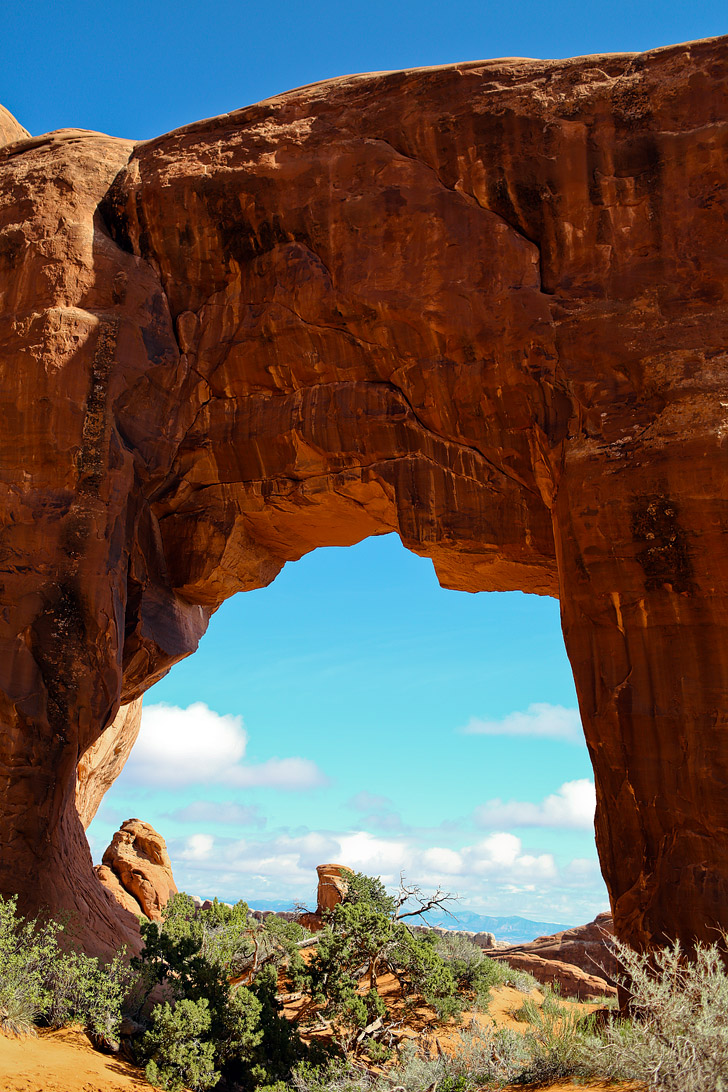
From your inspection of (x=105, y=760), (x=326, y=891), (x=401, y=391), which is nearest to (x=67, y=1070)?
(x=401, y=391)

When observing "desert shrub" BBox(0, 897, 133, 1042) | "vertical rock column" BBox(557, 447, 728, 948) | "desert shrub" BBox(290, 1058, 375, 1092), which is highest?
"vertical rock column" BBox(557, 447, 728, 948)

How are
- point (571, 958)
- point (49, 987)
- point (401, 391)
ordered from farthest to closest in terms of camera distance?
1. point (571, 958)
2. point (401, 391)
3. point (49, 987)

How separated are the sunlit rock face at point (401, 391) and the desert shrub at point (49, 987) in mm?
973

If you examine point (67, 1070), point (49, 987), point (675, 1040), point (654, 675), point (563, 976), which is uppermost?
point (654, 675)

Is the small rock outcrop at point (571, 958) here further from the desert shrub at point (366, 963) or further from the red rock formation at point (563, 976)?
the desert shrub at point (366, 963)

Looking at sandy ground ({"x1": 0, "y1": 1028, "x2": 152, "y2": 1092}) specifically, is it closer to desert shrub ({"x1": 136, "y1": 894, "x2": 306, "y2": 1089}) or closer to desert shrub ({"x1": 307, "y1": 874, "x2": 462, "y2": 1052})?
desert shrub ({"x1": 136, "y1": 894, "x2": 306, "y2": 1089})

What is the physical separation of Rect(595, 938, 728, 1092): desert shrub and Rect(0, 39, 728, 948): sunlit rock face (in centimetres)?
170

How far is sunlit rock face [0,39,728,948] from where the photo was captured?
29.9 ft

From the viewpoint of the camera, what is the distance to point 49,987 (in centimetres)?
A: 888

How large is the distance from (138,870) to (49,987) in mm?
12210

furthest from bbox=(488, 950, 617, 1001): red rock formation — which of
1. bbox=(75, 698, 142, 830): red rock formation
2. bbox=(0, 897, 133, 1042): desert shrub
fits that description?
bbox=(0, 897, 133, 1042): desert shrub

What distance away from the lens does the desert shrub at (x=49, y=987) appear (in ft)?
26.2

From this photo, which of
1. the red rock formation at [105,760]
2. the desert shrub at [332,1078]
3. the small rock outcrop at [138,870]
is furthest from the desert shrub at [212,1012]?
the small rock outcrop at [138,870]

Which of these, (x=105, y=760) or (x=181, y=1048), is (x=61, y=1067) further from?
(x=105, y=760)
